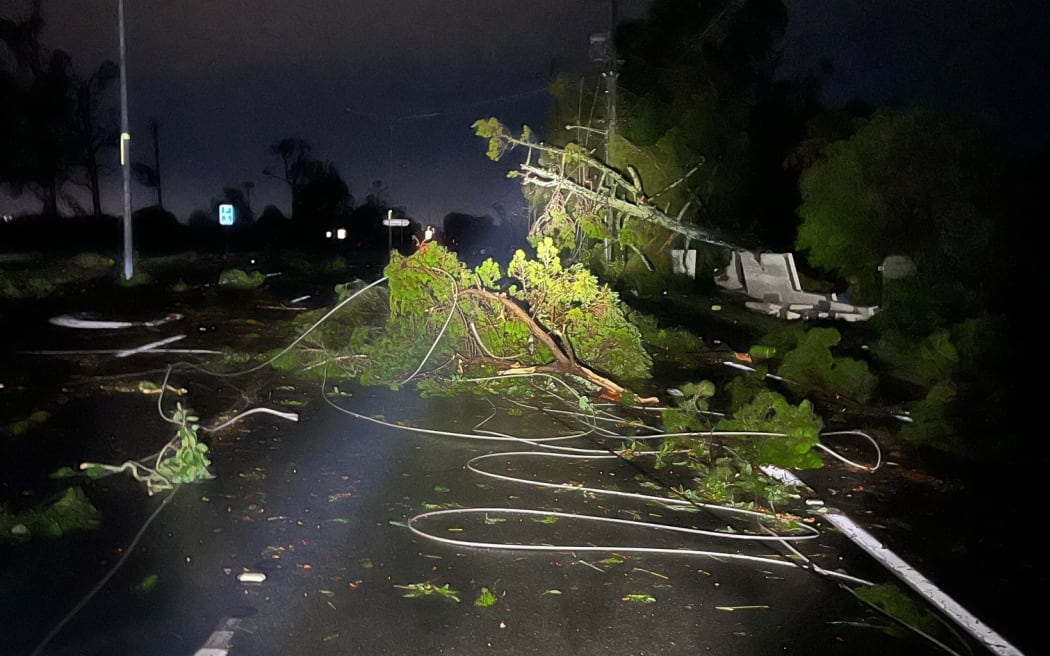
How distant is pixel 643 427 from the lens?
9.74m

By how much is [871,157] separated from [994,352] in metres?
5.72

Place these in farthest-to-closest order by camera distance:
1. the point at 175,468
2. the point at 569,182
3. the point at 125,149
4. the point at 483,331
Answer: the point at 125,149, the point at 569,182, the point at 483,331, the point at 175,468

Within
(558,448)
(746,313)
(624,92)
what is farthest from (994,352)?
(624,92)

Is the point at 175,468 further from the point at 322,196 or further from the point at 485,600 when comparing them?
the point at 322,196

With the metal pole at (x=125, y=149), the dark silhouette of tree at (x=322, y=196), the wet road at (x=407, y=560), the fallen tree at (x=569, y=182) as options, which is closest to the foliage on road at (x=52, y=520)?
the wet road at (x=407, y=560)

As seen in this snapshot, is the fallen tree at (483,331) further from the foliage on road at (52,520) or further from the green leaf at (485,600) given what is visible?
the green leaf at (485,600)

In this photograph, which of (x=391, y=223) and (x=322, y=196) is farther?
Result: (x=322, y=196)

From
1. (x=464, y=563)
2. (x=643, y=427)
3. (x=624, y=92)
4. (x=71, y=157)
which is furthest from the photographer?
(x=71, y=157)

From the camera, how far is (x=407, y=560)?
5719 millimetres

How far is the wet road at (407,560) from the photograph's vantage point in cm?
467

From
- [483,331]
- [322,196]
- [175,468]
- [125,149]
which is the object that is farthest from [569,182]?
[322,196]

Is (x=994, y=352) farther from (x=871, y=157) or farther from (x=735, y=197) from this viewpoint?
(x=735, y=197)

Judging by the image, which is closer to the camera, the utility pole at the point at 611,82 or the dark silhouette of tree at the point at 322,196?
the utility pole at the point at 611,82

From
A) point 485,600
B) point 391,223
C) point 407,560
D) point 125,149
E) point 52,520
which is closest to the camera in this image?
point 485,600
